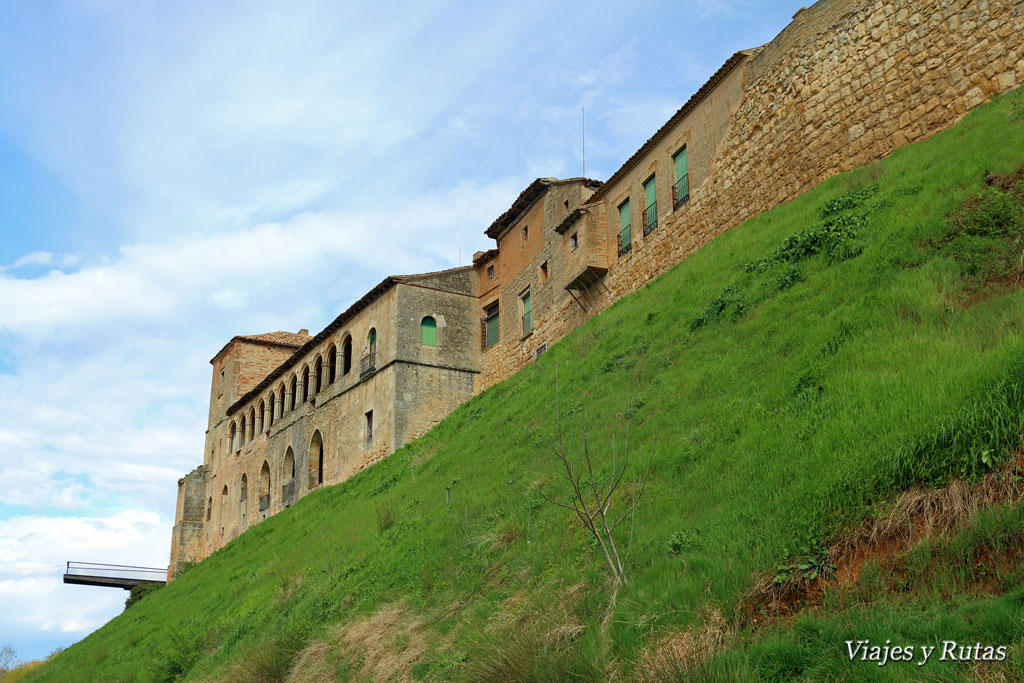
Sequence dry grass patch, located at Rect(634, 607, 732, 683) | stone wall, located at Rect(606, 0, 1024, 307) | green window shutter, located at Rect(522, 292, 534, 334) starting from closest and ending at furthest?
dry grass patch, located at Rect(634, 607, 732, 683)
stone wall, located at Rect(606, 0, 1024, 307)
green window shutter, located at Rect(522, 292, 534, 334)

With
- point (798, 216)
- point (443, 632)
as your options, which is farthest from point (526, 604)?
point (798, 216)

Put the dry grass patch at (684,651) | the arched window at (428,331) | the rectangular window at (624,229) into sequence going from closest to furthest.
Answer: the dry grass patch at (684,651), the rectangular window at (624,229), the arched window at (428,331)

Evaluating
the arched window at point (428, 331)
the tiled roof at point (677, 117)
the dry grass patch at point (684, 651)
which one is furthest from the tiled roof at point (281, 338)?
the dry grass patch at point (684, 651)

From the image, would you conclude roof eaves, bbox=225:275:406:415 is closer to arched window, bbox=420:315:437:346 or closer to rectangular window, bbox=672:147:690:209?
arched window, bbox=420:315:437:346

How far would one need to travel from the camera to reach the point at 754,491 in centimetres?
882

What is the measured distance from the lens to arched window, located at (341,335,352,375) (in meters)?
36.9

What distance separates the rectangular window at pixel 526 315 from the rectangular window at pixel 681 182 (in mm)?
8192

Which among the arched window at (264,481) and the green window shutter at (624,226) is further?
the arched window at (264,481)

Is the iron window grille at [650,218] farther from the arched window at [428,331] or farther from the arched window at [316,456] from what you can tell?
the arched window at [316,456]

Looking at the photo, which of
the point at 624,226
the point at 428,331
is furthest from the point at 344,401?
the point at 624,226

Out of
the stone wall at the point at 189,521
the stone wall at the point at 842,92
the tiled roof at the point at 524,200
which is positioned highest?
the tiled roof at the point at 524,200

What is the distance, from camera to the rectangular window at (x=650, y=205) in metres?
24.2

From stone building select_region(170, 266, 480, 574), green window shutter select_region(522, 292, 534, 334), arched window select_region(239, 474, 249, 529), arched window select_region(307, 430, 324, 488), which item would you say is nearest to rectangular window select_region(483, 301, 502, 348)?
stone building select_region(170, 266, 480, 574)

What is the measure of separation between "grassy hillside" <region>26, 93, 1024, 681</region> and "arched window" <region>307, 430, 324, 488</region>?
1614 centimetres
